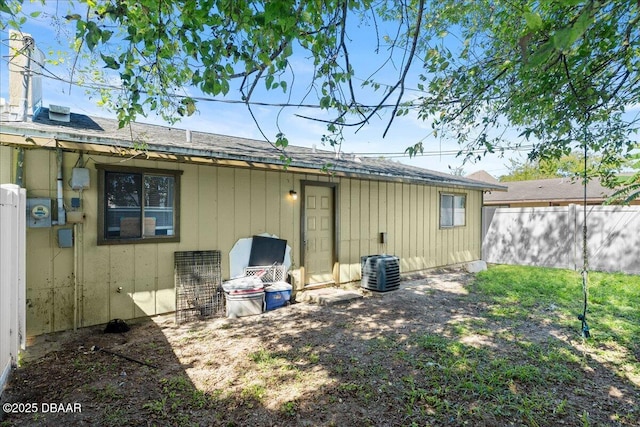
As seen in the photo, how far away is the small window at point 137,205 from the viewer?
14.9 feet

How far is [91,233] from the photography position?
14.4ft

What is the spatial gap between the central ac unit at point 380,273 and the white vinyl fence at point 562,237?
4291 mm

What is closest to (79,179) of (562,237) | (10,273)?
(10,273)

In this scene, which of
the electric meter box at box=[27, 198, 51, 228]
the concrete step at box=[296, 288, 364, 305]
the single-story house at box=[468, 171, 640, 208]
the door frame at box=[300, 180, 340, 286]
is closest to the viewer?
the electric meter box at box=[27, 198, 51, 228]

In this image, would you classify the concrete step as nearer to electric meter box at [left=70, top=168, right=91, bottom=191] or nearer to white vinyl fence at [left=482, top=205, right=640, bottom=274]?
electric meter box at [left=70, top=168, right=91, bottom=191]

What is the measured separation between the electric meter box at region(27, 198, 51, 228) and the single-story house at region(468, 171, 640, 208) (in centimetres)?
1399

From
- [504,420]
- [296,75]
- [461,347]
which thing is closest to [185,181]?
[296,75]

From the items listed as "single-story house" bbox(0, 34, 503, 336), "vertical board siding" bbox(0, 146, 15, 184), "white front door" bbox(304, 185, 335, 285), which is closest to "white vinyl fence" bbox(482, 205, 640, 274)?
"white front door" bbox(304, 185, 335, 285)

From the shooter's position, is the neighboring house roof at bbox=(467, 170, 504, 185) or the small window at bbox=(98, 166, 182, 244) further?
the neighboring house roof at bbox=(467, 170, 504, 185)

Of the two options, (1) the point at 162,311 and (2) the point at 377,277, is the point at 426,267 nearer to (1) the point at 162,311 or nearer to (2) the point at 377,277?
(2) the point at 377,277

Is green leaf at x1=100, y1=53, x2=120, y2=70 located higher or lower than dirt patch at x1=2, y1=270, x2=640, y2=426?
higher

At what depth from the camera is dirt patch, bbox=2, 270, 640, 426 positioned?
2.63 meters

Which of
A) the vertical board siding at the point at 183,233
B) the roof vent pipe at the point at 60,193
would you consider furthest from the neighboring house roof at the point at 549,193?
the roof vent pipe at the point at 60,193

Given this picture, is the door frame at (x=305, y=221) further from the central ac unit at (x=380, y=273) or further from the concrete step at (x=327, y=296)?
the central ac unit at (x=380, y=273)
